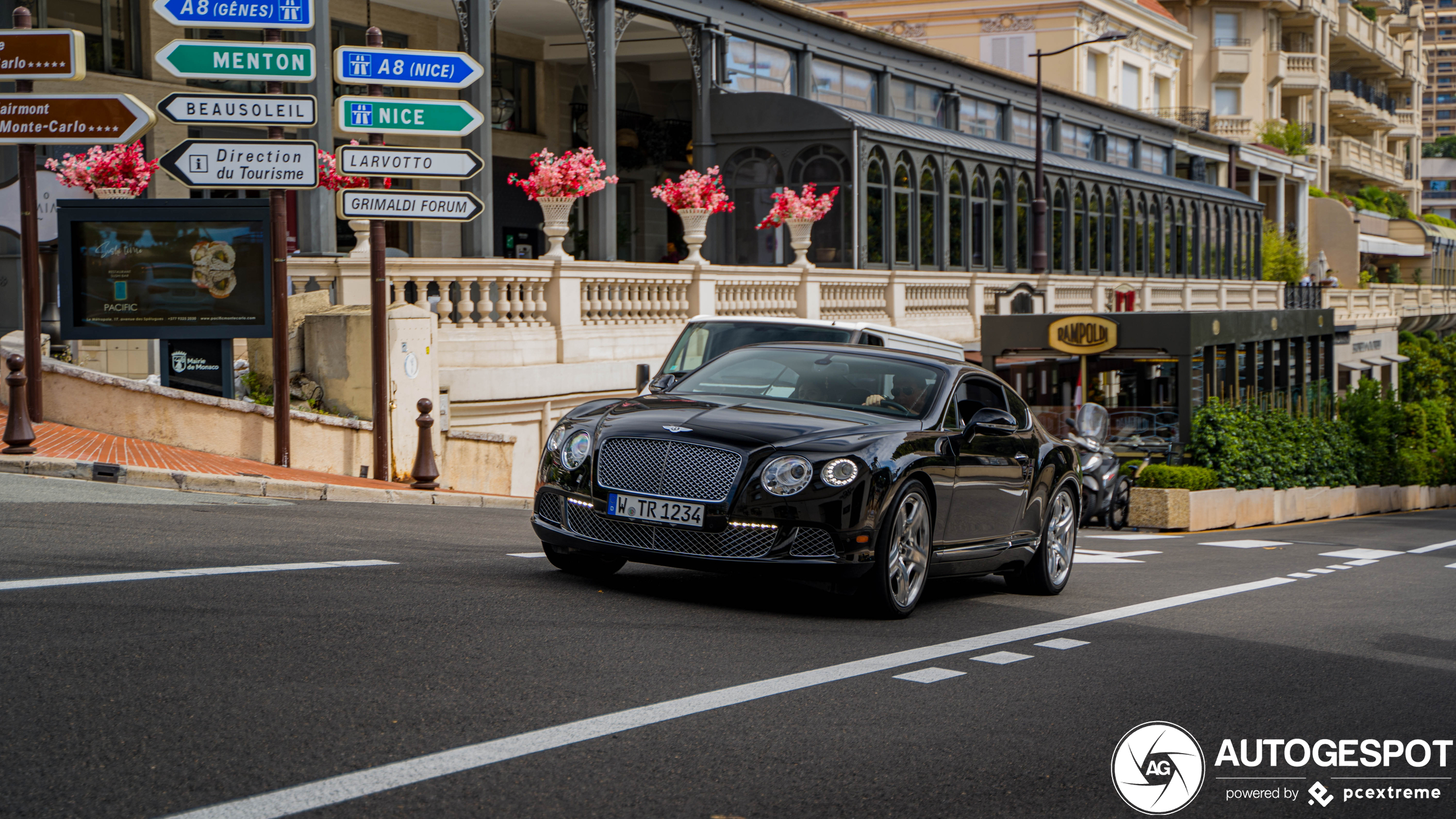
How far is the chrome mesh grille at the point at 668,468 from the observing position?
770cm

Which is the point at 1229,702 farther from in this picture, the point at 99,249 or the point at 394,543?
the point at 99,249

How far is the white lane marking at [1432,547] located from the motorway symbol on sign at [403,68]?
12958mm

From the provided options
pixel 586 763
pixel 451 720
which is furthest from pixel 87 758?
pixel 586 763

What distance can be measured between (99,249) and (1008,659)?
10.6 meters

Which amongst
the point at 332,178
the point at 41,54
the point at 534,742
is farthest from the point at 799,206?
the point at 534,742

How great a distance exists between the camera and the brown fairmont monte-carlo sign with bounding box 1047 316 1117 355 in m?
22.1

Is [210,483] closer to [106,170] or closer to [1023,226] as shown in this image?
[106,170]

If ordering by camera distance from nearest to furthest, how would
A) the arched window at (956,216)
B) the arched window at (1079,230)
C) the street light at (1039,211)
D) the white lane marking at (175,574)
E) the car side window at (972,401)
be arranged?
the white lane marking at (175,574)
the car side window at (972,401)
the arched window at (956,216)
the street light at (1039,211)
the arched window at (1079,230)

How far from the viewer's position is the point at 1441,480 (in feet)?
117

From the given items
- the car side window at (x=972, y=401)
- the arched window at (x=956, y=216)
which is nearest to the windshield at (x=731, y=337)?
the car side window at (x=972, y=401)

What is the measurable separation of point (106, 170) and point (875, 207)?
62.8 feet

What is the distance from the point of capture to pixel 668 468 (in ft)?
25.7

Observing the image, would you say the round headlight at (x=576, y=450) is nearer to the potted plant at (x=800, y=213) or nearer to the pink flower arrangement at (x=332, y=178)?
the pink flower arrangement at (x=332, y=178)

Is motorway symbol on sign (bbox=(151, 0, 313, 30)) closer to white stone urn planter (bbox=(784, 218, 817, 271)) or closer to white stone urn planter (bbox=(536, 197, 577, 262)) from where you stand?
white stone urn planter (bbox=(536, 197, 577, 262))
